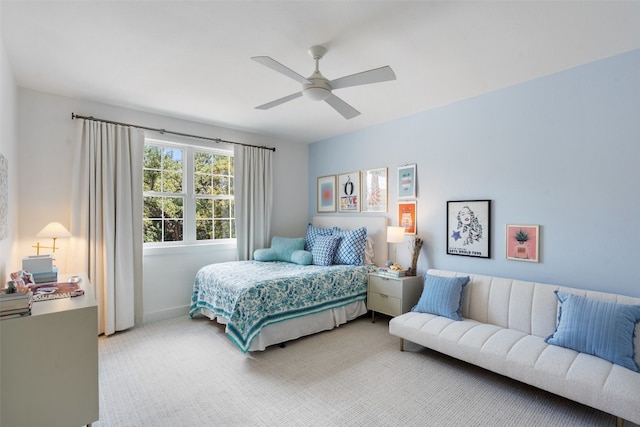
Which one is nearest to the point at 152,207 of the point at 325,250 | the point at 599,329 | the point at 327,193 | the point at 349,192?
the point at 325,250

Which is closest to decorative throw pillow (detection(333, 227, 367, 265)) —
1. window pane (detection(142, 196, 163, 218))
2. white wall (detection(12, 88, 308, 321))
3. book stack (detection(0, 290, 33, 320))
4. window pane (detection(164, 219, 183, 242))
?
white wall (detection(12, 88, 308, 321))

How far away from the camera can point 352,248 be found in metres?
4.11

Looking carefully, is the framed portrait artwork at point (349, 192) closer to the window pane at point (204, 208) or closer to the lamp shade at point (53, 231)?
the window pane at point (204, 208)

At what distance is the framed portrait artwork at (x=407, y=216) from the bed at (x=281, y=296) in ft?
0.86

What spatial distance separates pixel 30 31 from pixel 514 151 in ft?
13.3

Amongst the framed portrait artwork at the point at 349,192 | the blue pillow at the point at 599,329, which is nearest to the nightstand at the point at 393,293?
the framed portrait artwork at the point at 349,192

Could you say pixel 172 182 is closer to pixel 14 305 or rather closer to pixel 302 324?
pixel 302 324

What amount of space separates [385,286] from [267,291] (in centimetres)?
148

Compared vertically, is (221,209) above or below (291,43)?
below

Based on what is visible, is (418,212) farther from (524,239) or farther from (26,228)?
(26,228)

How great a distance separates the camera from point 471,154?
3.35 m

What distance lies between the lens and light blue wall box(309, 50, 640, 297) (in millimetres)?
2416

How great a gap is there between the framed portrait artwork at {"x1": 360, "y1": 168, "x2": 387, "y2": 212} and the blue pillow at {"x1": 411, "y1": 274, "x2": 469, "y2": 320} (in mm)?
1416

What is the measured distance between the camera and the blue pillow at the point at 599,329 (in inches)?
81.0
